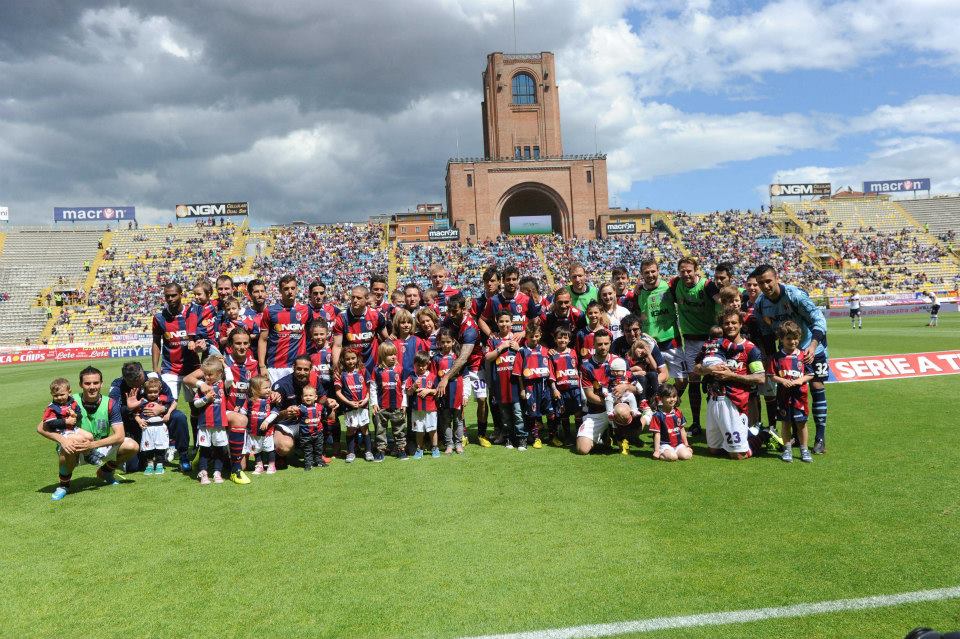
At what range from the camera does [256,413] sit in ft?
22.2

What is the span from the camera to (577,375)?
755 cm

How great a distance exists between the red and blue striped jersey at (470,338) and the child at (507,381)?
267 mm

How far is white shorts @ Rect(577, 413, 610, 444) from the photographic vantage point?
280 inches

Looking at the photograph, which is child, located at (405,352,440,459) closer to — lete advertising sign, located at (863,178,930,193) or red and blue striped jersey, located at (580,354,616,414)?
red and blue striped jersey, located at (580,354,616,414)

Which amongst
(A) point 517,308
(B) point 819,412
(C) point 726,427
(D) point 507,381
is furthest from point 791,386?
(A) point 517,308

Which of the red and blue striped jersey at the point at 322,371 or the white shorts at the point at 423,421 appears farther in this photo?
the white shorts at the point at 423,421

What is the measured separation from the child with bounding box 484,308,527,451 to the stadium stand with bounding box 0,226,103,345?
46607 mm

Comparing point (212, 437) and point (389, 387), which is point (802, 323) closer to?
point (389, 387)

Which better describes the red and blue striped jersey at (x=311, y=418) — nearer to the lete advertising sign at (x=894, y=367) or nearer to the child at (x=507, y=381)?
the child at (x=507, y=381)

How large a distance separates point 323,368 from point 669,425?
4341mm

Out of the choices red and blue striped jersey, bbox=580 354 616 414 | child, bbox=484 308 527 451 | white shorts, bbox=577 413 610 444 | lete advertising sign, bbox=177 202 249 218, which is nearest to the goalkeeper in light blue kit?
red and blue striped jersey, bbox=580 354 616 414

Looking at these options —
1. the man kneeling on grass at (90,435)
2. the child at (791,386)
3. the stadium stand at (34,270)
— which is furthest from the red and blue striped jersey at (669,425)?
the stadium stand at (34,270)

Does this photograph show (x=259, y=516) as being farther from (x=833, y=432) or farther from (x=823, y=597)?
(x=833, y=432)

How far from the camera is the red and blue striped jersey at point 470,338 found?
7773mm
